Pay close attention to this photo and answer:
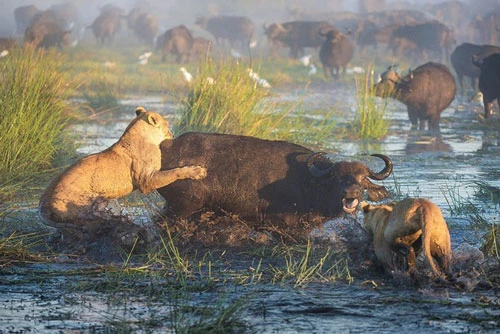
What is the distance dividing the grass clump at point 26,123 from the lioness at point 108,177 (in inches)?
64.4

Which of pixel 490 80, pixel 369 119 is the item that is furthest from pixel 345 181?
pixel 490 80

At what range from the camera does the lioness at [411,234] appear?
20.0ft

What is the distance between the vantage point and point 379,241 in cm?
650

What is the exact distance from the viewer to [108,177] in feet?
26.2

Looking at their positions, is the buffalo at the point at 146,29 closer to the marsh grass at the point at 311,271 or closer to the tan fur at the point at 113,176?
the tan fur at the point at 113,176

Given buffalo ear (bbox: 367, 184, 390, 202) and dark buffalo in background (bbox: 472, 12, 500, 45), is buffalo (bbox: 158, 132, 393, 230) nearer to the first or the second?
buffalo ear (bbox: 367, 184, 390, 202)

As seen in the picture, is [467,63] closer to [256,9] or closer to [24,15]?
[24,15]

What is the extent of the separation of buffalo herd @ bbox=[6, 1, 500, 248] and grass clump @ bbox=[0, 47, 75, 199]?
1.27m

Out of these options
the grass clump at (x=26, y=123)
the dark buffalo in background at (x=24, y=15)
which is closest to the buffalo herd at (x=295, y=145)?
the grass clump at (x=26, y=123)

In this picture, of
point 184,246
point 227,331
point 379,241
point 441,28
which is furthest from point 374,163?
point 441,28

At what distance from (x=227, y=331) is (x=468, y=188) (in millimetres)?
6102

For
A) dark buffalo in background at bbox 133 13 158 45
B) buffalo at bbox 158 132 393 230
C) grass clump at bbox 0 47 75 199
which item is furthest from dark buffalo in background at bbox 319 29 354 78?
buffalo at bbox 158 132 393 230

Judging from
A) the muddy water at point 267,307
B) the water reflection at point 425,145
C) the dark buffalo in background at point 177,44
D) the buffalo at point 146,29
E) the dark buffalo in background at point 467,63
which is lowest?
the muddy water at point 267,307

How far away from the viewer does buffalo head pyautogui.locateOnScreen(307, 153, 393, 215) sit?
7695 millimetres
